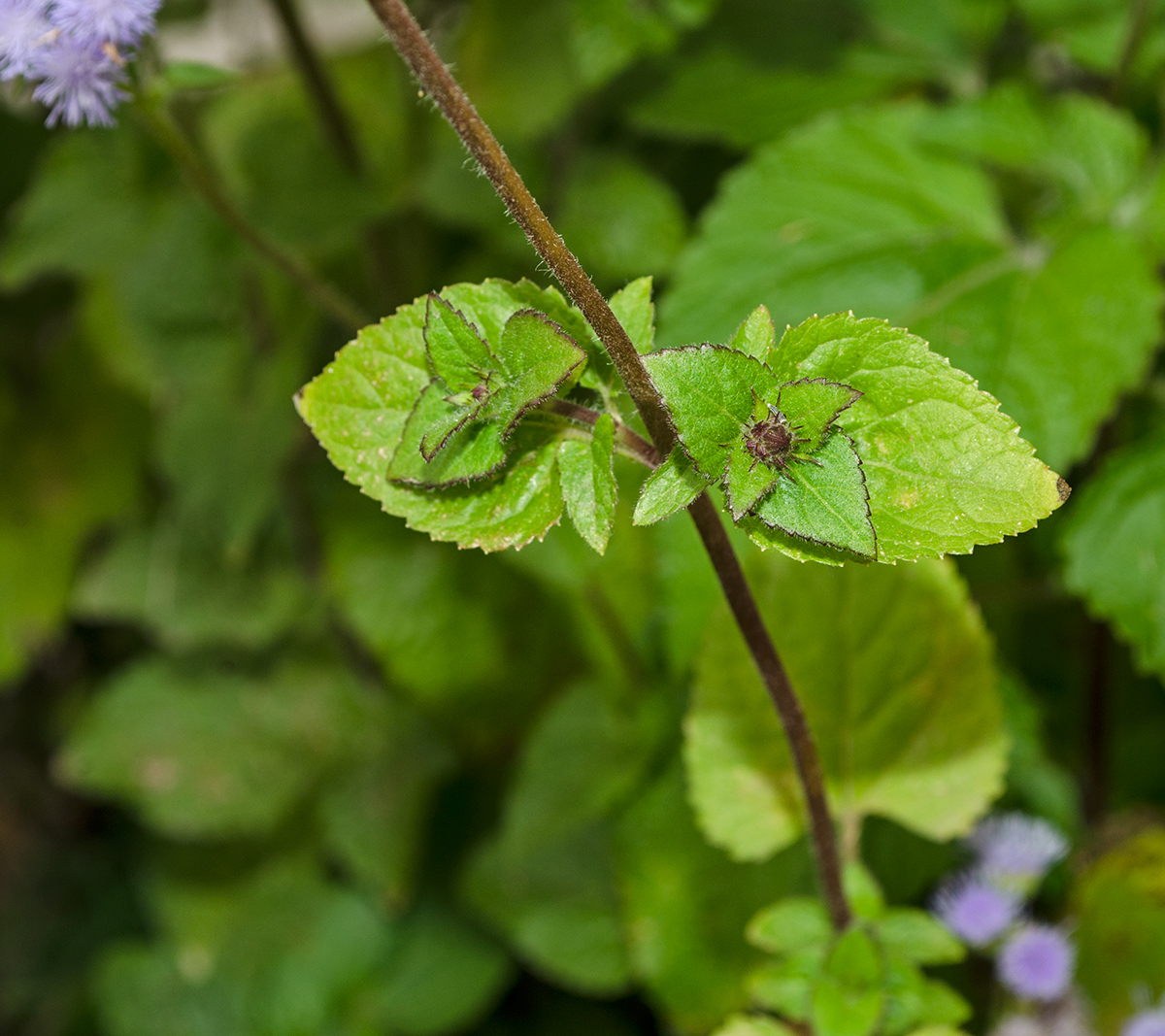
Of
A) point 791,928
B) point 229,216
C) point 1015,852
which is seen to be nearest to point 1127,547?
point 1015,852

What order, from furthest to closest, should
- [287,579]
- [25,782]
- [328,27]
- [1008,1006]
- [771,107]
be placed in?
1. [328,27]
2. [25,782]
3. [287,579]
4. [771,107]
5. [1008,1006]

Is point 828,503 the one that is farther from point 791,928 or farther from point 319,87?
point 319,87

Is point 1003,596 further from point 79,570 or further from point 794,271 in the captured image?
point 79,570

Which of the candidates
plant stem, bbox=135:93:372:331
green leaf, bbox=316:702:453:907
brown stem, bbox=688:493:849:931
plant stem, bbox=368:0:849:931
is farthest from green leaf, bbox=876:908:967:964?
green leaf, bbox=316:702:453:907

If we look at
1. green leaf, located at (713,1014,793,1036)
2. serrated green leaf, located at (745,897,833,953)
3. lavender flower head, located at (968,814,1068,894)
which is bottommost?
lavender flower head, located at (968,814,1068,894)

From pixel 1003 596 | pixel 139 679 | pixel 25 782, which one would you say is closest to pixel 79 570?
pixel 139 679

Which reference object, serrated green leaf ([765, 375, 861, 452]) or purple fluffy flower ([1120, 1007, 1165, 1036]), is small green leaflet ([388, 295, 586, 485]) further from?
purple fluffy flower ([1120, 1007, 1165, 1036])

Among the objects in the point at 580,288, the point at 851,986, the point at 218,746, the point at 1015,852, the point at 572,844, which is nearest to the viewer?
the point at 580,288
